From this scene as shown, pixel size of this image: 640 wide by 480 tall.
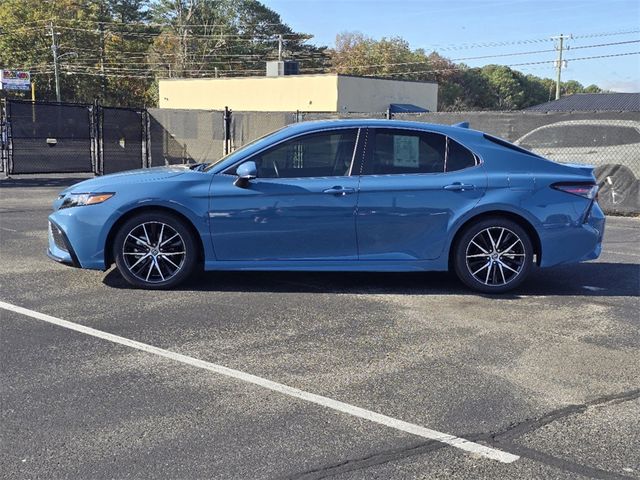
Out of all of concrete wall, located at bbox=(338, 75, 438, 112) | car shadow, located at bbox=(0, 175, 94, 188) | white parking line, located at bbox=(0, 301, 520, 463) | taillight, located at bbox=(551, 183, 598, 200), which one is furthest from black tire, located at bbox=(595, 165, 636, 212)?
concrete wall, located at bbox=(338, 75, 438, 112)

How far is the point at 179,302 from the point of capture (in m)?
5.94

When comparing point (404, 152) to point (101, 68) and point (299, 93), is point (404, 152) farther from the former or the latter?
point (101, 68)

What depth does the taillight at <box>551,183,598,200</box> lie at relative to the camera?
20.9 ft

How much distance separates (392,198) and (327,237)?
0.70m

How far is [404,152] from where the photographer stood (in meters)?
6.47

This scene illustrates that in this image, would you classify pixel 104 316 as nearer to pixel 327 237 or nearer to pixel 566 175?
A: pixel 327 237

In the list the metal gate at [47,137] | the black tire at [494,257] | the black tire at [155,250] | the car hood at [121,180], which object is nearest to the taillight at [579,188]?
the black tire at [494,257]

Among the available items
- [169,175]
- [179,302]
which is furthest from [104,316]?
[169,175]

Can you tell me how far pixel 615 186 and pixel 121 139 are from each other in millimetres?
12707

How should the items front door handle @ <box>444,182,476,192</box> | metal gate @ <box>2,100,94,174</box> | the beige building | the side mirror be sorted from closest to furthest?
the side mirror → front door handle @ <box>444,182,476,192</box> → metal gate @ <box>2,100,94,174</box> → the beige building

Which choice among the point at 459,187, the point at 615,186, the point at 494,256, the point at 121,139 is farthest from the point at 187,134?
the point at 494,256

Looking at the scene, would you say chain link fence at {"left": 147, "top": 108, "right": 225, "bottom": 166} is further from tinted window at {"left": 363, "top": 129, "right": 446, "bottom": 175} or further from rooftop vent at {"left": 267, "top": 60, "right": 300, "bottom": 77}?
rooftop vent at {"left": 267, "top": 60, "right": 300, "bottom": 77}

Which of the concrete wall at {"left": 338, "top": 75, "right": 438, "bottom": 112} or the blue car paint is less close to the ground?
the concrete wall at {"left": 338, "top": 75, "right": 438, "bottom": 112}

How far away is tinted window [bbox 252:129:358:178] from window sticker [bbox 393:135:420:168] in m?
0.42
